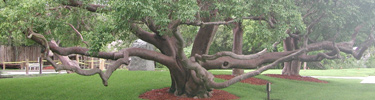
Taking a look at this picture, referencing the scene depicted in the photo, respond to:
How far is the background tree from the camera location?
31.9ft

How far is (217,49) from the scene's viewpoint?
38.3 metres

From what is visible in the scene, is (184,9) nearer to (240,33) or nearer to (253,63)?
(253,63)

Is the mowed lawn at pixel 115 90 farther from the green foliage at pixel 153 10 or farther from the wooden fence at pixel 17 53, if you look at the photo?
the wooden fence at pixel 17 53

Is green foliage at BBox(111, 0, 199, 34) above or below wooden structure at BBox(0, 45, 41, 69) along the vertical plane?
above

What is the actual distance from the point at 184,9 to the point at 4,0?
6.46 m

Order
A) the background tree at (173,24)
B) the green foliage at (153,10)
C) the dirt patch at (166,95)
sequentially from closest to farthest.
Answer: the green foliage at (153,10), the background tree at (173,24), the dirt patch at (166,95)

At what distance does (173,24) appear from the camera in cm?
1042

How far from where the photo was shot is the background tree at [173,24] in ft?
31.9

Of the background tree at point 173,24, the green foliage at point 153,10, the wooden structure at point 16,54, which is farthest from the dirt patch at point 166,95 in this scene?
the wooden structure at point 16,54

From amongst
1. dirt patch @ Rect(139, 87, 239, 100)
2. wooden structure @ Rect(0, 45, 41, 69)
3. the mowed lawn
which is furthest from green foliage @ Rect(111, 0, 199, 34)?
wooden structure @ Rect(0, 45, 41, 69)

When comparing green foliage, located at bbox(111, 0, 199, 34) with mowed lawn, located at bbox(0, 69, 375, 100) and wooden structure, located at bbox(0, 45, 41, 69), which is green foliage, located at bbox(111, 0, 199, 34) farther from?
wooden structure, located at bbox(0, 45, 41, 69)

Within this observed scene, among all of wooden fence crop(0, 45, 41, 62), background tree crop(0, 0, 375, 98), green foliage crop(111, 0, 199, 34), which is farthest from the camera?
wooden fence crop(0, 45, 41, 62)

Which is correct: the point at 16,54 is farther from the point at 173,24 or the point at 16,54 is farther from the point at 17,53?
the point at 173,24

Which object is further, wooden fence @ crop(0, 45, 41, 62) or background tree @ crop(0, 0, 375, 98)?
wooden fence @ crop(0, 45, 41, 62)
